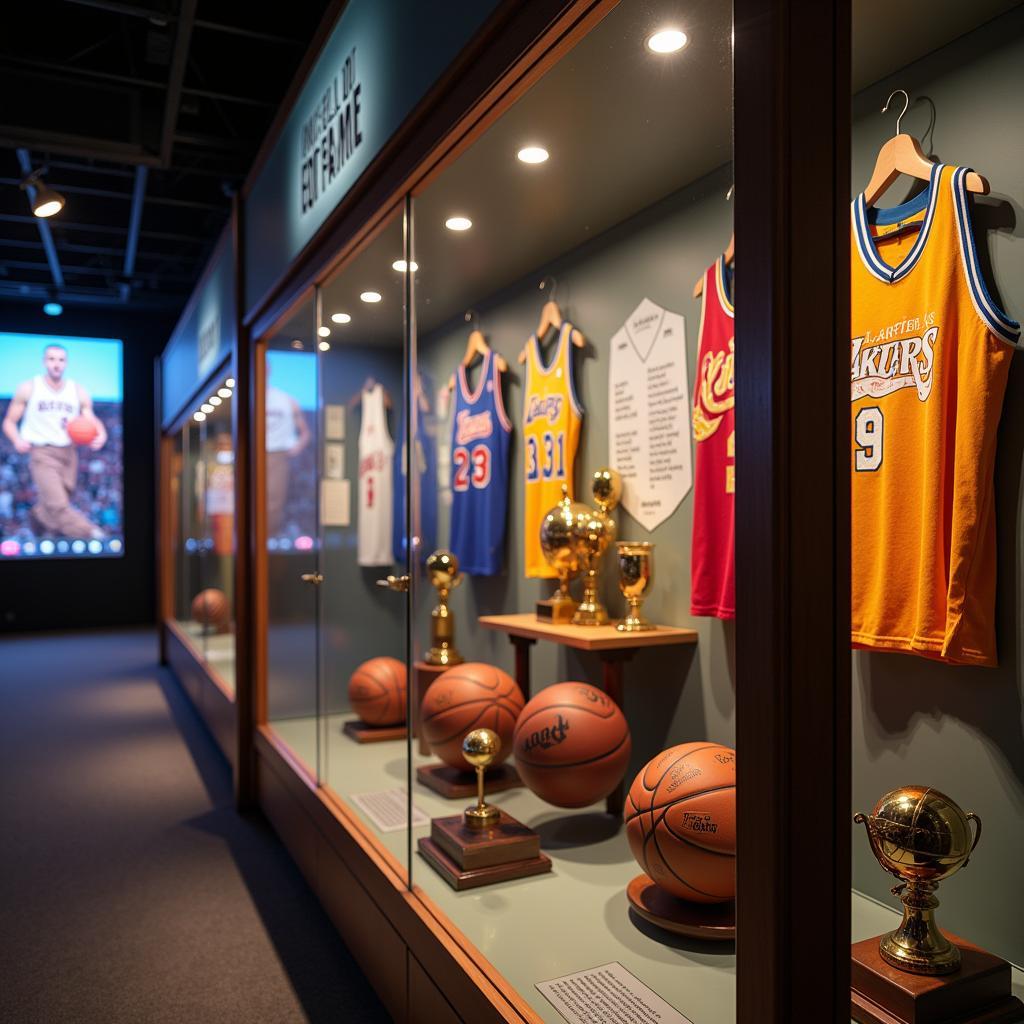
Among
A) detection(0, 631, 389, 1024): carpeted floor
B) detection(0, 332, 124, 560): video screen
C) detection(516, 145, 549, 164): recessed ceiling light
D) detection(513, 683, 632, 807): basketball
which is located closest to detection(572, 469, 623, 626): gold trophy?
detection(513, 683, 632, 807): basketball

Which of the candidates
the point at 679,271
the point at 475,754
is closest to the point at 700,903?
the point at 475,754

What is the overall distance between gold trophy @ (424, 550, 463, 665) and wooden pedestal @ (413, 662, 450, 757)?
0.04 meters

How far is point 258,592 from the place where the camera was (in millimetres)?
4227

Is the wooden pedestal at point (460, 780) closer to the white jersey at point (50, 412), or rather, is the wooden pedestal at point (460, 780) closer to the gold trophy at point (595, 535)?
the gold trophy at point (595, 535)

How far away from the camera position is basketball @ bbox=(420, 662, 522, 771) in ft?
9.68

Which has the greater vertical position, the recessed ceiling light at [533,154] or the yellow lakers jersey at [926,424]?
the recessed ceiling light at [533,154]

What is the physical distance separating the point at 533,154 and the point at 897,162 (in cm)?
84

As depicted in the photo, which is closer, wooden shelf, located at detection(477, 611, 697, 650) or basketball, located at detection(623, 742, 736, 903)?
basketball, located at detection(623, 742, 736, 903)

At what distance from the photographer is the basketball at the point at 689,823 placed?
74.0 inches

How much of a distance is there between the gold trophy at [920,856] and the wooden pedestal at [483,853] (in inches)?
40.5

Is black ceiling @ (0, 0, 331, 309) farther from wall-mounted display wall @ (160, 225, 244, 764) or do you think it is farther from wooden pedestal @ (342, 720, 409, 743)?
wooden pedestal @ (342, 720, 409, 743)

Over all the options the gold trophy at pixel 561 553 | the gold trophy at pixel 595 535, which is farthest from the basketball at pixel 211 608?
the gold trophy at pixel 595 535

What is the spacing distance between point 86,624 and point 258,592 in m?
8.08

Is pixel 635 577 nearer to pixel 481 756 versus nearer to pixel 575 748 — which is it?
pixel 575 748
